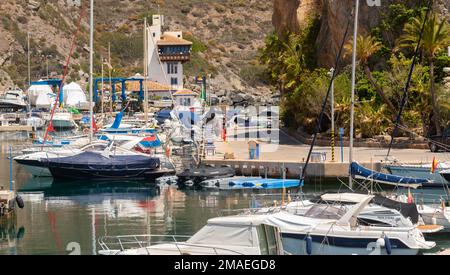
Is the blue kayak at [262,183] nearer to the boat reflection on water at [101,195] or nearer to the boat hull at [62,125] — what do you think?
the boat reflection on water at [101,195]

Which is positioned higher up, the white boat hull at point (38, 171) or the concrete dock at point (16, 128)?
the concrete dock at point (16, 128)

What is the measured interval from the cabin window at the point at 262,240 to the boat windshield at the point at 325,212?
502cm

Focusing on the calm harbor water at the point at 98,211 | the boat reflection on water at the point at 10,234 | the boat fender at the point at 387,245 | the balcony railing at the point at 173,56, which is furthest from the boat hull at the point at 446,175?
the balcony railing at the point at 173,56

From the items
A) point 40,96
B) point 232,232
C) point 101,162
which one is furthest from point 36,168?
point 40,96

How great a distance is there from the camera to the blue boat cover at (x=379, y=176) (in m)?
41.3

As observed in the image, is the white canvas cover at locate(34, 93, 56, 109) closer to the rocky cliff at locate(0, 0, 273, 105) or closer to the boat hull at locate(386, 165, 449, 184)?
the rocky cliff at locate(0, 0, 273, 105)

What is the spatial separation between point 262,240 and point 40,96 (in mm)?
88337

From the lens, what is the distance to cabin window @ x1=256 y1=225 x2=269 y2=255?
2217 cm

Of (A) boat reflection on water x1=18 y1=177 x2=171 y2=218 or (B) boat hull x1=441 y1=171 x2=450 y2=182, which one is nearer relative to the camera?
(A) boat reflection on water x1=18 y1=177 x2=171 y2=218

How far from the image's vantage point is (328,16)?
→ 62375 mm

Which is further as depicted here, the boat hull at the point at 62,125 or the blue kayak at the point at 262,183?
the boat hull at the point at 62,125

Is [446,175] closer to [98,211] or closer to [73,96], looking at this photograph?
[98,211]

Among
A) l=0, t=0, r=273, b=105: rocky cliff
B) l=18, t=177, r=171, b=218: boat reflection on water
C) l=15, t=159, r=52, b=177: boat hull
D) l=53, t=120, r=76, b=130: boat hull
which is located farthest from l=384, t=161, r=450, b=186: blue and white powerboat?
l=0, t=0, r=273, b=105: rocky cliff

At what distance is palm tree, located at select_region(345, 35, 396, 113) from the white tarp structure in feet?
186
